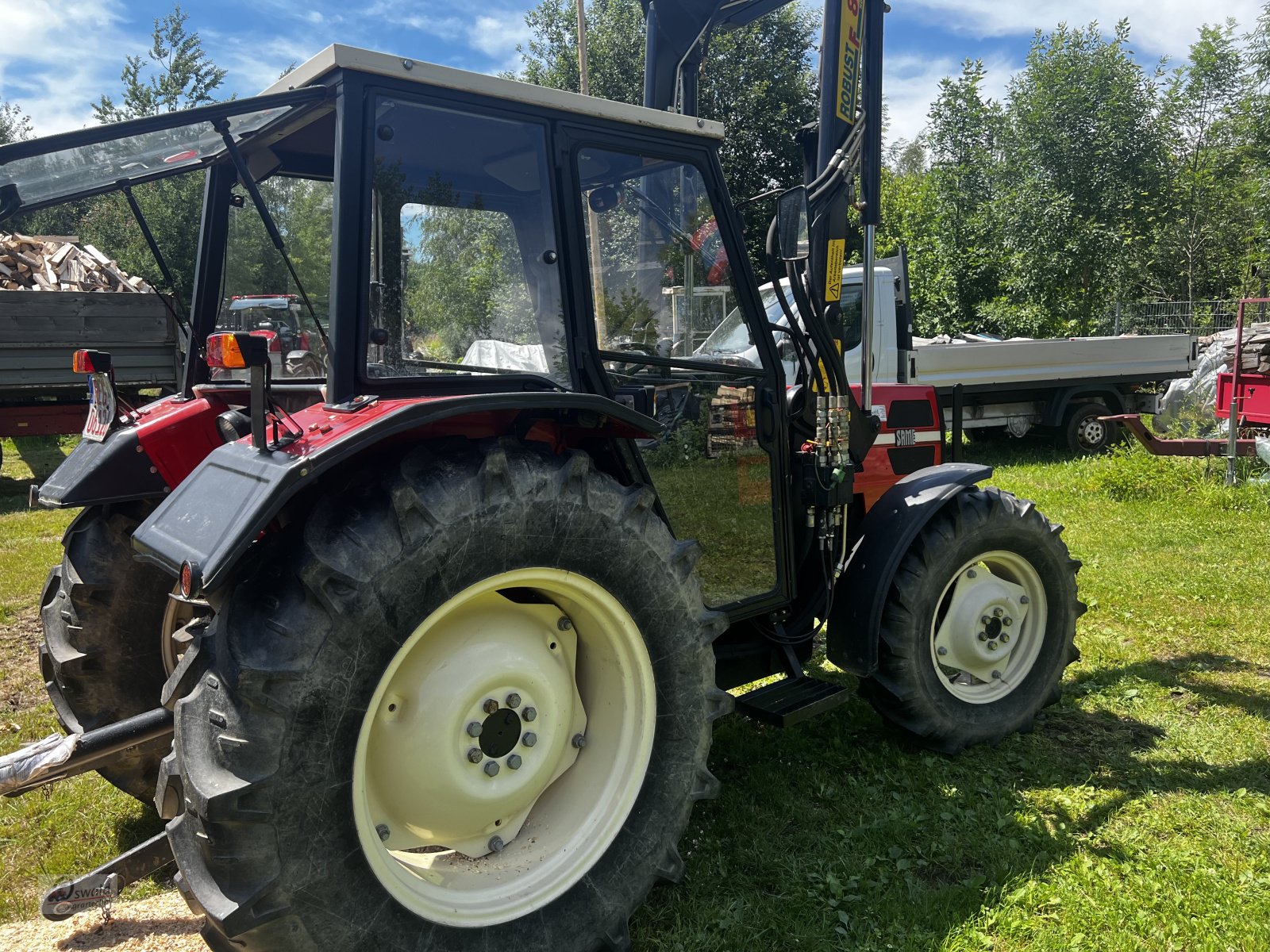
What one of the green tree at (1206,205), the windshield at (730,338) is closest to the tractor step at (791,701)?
the windshield at (730,338)

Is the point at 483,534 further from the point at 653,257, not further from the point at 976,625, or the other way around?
the point at 976,625

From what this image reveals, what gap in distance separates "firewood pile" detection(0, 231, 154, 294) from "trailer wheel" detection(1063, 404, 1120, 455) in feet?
41.4

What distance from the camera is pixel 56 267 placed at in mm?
12484

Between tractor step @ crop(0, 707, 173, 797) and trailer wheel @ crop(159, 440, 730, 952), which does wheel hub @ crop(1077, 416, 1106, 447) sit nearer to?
trailer wheel @ crop(159, 440, 730, 952)

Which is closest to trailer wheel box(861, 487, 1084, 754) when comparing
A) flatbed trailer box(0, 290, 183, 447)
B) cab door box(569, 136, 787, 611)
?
cab door box(569, 136, 787, 611)

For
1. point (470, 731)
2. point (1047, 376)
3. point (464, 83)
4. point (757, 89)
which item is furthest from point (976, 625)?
point (757, 89)

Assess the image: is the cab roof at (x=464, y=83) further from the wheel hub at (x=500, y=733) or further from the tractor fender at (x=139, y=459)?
the wheel hub at (x=500, y=733)

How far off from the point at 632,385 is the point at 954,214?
2015 centimetres

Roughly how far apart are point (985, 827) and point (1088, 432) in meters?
11.1

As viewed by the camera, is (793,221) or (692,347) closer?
(793,221)

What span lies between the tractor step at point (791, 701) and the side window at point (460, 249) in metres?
1.40

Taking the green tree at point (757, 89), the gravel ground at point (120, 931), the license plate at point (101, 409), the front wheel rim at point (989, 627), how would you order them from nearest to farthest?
the gravel ground at point (120, 931) → the license plate at point (101, 409) → the front wheel rim at point (989, 627) → the green tree at point (757, 89)

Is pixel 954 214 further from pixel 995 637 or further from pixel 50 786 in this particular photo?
pixel 50 786

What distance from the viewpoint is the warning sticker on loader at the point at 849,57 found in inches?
133
